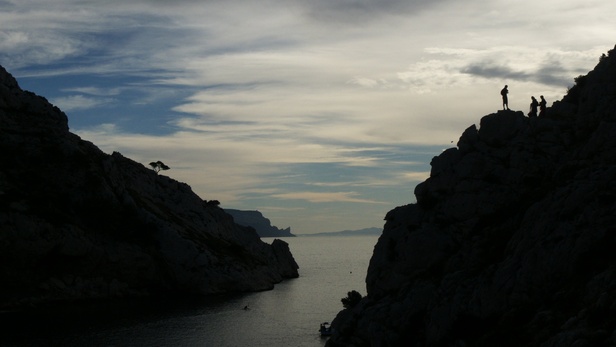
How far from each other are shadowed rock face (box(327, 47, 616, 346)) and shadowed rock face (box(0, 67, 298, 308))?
103 m

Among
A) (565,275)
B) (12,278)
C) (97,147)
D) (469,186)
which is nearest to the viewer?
(565,275)

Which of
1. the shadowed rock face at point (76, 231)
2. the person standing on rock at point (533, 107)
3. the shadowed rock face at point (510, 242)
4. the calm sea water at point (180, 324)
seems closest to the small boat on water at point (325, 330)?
the calm sea water at point (180, 324)

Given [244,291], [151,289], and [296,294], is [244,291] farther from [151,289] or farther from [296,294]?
[151,289]

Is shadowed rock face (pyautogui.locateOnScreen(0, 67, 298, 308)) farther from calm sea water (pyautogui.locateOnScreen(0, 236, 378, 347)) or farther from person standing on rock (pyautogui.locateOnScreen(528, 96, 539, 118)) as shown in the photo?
person standing on rock (pyautogui.locateOnScreen(528, 96, 539, 118))

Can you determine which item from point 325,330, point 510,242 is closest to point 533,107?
point 510,242

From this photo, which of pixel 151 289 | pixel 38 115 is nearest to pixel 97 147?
pixel 38 115

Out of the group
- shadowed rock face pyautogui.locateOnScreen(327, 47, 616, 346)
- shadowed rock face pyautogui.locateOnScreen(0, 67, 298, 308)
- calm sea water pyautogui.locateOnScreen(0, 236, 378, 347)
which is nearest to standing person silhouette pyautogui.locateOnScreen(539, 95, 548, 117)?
shadowed rock face pyautogui.locateOnScreen(327, 47, 616, 346)

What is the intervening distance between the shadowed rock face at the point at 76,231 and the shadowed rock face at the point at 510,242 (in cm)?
10326

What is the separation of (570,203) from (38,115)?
169189mm

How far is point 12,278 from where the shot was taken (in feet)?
447

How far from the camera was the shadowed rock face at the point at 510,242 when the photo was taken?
42.0 meters

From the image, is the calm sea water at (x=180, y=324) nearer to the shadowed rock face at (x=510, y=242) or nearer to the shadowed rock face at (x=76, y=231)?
the shadowed rock face at (x=76, y=231)

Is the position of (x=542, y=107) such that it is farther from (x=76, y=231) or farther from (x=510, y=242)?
(x=76, y=231)

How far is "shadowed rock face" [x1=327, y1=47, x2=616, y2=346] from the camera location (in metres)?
42.0
